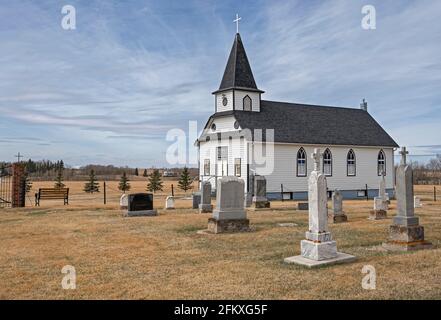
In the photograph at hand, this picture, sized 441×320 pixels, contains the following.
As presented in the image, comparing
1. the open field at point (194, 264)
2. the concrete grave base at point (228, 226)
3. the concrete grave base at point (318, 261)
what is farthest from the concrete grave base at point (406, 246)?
the concrete grave base at point (228, 226)

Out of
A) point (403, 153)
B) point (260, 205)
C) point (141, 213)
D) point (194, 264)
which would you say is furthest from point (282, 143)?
point (194, 264)

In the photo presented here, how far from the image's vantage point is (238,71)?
1281 inches

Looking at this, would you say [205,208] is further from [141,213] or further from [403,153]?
[403,153]

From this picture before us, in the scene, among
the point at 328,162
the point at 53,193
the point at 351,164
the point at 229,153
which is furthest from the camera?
the point at 351,164

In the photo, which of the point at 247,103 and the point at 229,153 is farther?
the point at 247,103

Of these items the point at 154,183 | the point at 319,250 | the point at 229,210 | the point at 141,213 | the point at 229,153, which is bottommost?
the point at 319,250

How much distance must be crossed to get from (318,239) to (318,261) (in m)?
0.50

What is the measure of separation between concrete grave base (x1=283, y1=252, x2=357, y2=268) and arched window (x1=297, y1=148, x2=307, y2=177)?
74.5ft

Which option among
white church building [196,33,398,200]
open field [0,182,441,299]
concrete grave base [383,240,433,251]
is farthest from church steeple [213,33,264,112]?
concrete grave base [383,240,433,251]

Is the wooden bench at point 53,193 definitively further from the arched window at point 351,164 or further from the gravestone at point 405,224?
the arched window at point 351,164

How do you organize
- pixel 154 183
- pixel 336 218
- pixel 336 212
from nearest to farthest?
1. pixel 336 218
2. pixel 336 212
3. pixel 154 183
